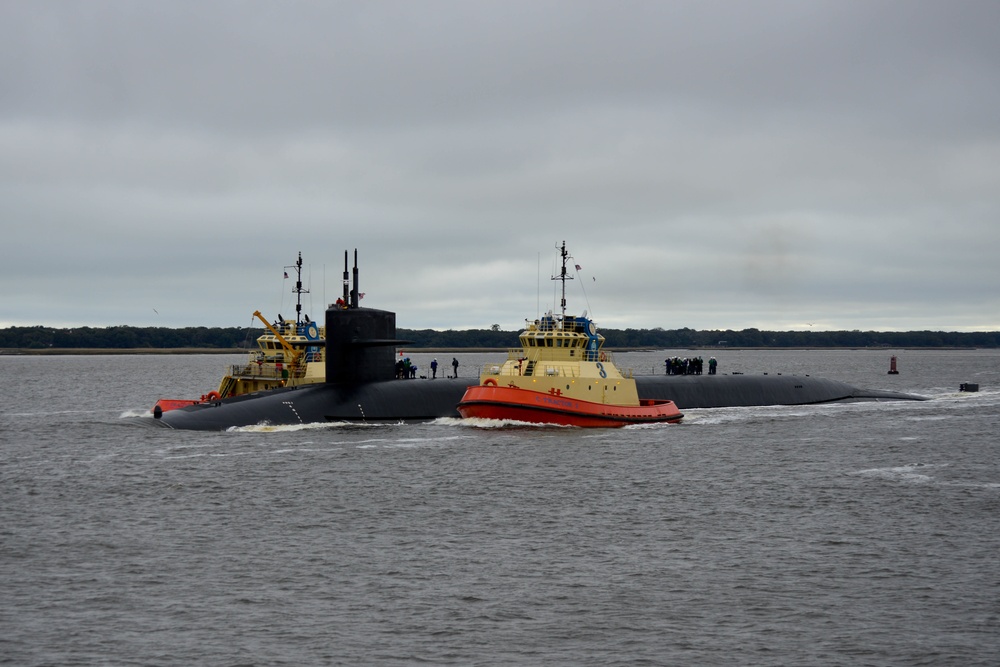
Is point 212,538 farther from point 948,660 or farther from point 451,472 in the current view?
point 948,660

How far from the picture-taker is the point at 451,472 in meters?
36.8

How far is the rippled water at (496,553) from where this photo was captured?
1870 centimetres

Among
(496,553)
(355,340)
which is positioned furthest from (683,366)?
(496,553)

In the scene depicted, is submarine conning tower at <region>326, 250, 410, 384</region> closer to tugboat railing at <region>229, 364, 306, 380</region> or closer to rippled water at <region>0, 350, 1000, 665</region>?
tugboat railing at <region>229, 364, 306, 380</region>

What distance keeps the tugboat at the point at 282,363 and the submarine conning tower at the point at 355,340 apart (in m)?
5.46

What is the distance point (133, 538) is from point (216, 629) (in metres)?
8.00

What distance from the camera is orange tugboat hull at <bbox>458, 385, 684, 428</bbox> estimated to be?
4950 cm

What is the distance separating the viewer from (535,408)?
163 feet

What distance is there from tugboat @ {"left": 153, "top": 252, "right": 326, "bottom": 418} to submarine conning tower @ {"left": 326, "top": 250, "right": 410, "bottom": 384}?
546 centimetres

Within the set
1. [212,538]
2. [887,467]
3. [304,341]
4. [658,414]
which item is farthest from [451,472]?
[304,341]

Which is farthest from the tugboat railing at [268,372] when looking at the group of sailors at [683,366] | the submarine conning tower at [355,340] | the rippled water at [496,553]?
the group of sailors at [683,366]

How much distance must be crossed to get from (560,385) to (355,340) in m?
10.5

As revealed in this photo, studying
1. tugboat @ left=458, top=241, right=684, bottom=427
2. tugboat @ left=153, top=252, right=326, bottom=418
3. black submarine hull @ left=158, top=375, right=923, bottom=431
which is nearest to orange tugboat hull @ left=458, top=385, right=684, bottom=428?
tugboat @ left=458, top=241, right=684, bottom=427

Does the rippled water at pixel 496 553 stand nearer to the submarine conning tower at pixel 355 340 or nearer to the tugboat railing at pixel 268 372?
the submarine conning tower at pixel 355 340
